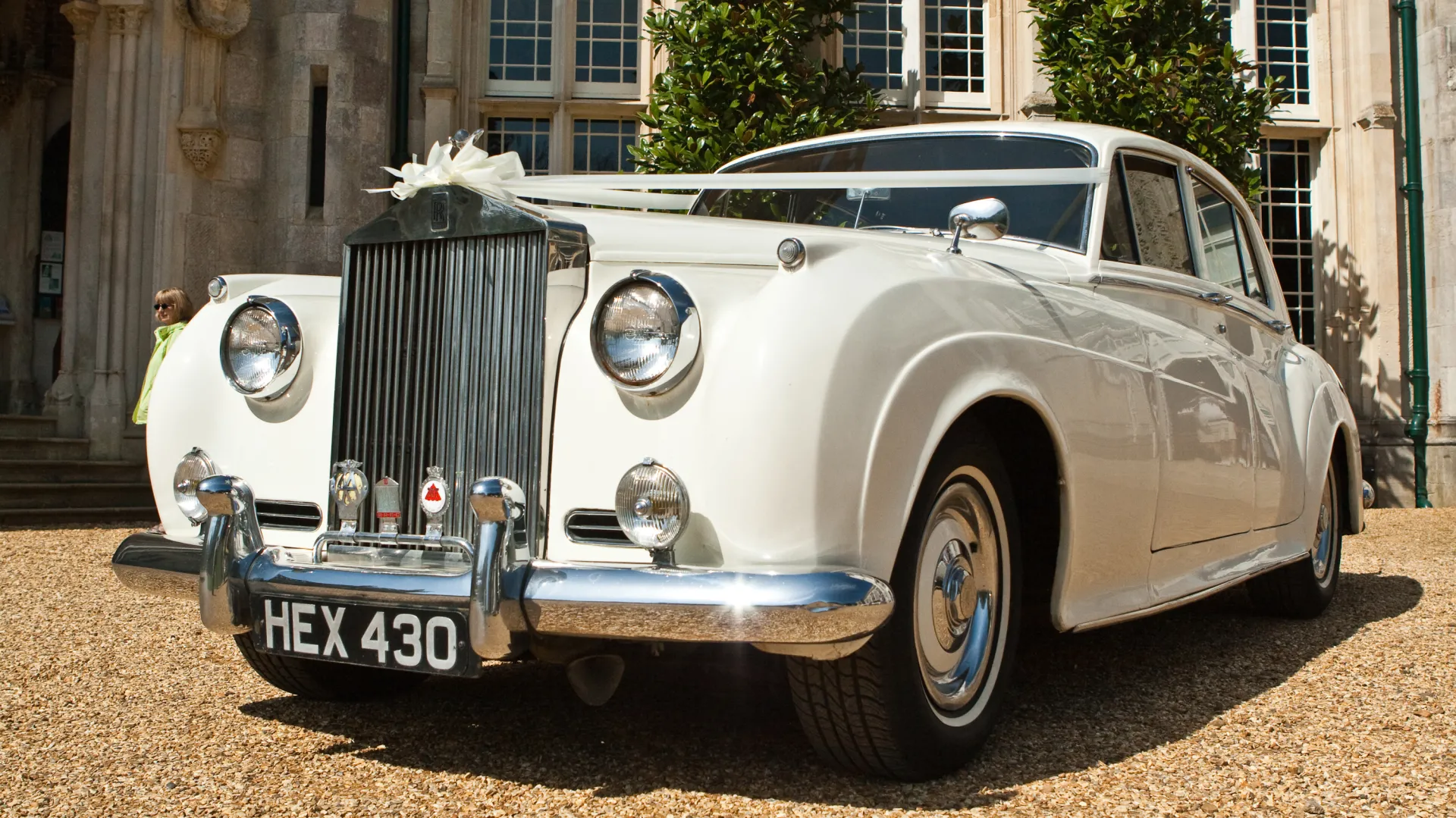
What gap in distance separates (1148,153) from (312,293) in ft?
8.27

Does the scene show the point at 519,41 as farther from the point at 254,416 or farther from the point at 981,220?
the point at 981,220

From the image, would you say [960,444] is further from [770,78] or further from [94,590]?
[770,78]

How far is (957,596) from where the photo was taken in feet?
8.64

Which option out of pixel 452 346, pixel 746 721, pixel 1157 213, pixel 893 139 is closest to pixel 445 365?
pixel 452 346

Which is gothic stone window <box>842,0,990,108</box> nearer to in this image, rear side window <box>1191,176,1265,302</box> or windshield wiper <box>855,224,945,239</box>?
rear side window <box>1191,176,1265,302</box>

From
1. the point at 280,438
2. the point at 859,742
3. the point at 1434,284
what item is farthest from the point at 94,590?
the point at 1434,284

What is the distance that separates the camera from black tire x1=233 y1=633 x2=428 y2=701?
3225 mm

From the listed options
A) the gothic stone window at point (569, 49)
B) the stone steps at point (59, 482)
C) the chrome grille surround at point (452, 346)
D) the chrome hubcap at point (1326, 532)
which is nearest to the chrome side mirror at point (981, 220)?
the chrome grille surround at point (452, 346)

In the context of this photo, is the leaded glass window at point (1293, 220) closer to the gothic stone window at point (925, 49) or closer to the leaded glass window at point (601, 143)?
the gothic stone window at point (925, 49)

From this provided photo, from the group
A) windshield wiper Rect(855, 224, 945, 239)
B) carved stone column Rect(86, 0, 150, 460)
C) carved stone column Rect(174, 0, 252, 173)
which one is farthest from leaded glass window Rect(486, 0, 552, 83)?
windshield wiper Rect(855, 224, 945, 239)

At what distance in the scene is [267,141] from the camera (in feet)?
35.2

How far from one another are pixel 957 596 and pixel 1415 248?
11.2 meters

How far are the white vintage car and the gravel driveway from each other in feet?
0.63

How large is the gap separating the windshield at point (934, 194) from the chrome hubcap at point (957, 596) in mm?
1026
